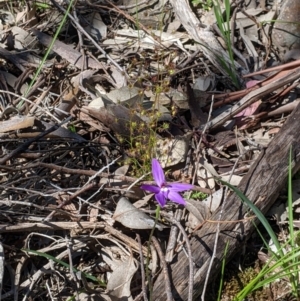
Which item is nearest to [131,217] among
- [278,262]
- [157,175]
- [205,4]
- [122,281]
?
[122,281]

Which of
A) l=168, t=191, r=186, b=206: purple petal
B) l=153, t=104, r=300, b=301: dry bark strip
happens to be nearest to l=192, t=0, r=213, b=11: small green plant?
l=153, t=104, r=300, b=301: dry bark strip

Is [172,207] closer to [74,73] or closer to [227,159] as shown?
[227,159]

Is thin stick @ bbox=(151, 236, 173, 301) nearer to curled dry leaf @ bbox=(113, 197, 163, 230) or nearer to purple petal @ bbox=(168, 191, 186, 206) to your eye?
curled dry leaf @ bbox=(113, 197, 163, 230)

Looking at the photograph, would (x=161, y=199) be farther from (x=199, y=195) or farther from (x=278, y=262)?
(x=199, y=195)

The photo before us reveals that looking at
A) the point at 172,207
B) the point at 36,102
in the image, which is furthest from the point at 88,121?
the point at 172,207

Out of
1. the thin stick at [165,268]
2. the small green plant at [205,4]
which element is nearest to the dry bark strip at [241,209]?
the thin stick at [165,268]

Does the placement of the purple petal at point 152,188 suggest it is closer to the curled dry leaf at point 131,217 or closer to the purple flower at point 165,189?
the purple flower at point 165,189

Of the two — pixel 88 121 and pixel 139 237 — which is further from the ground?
pixel 88 121
